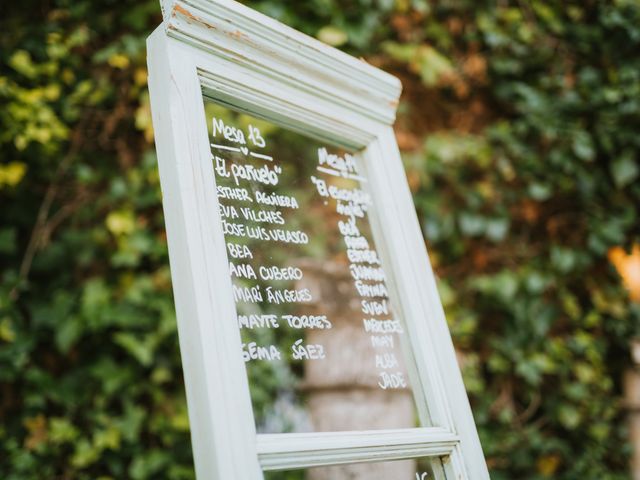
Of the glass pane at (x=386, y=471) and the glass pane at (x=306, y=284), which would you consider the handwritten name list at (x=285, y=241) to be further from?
the glass pane at (x=386, y=471)

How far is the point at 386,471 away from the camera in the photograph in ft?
3.16

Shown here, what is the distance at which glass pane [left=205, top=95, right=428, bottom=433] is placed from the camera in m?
0.96

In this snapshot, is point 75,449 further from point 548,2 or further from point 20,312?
point 548,2

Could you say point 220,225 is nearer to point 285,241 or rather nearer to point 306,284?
point 285,241

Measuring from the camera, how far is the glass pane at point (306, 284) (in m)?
0.96

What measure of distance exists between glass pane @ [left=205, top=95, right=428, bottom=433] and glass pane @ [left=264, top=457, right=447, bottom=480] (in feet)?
0.33

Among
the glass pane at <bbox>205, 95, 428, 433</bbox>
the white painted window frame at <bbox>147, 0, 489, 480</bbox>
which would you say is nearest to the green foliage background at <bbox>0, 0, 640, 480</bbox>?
the glass pane at <bbox>205, 95, 428, 433</bbox>

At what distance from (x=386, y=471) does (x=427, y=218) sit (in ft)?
4.52

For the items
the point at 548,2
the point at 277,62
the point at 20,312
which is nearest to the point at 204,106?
the point at 277,62

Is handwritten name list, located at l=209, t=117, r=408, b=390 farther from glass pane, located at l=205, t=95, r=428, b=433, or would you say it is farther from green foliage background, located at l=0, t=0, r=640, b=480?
green foliage background, located at l=0, t=0, r=640, b=480

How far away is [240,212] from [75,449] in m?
1.11

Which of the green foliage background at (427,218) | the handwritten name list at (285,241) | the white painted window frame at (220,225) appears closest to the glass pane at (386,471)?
the white painted window frame at (220,225)

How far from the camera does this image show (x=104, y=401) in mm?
1647

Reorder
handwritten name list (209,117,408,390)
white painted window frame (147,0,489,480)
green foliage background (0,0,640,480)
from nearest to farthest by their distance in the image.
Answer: white painted window frame (147,0,489,480) < handwritten name list (209,117,408,390) < green foliage background (0,0,640,480)
